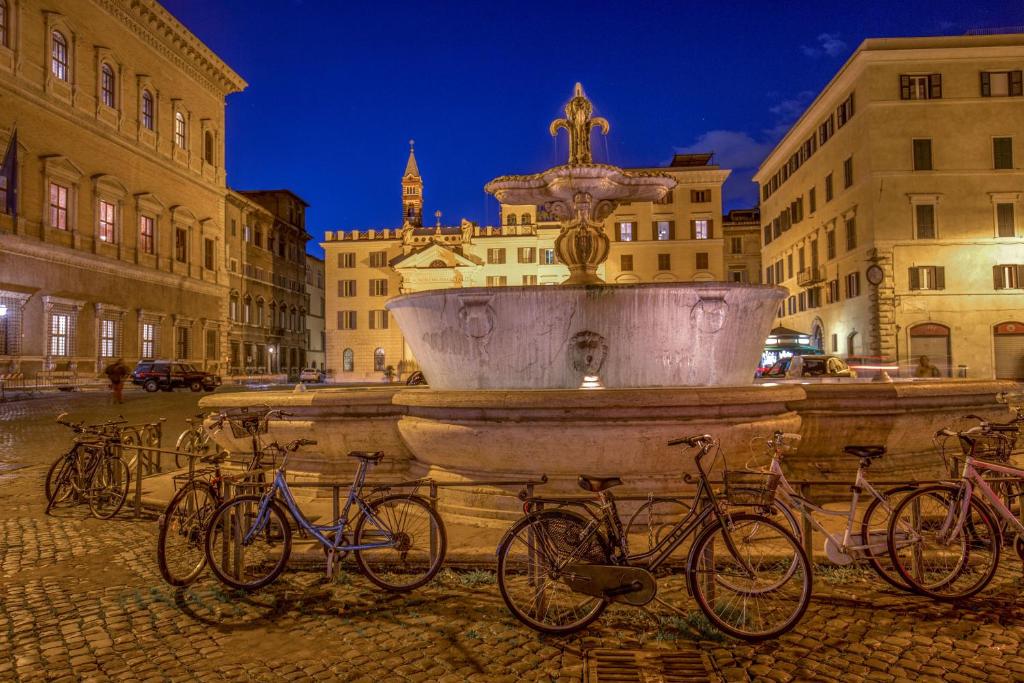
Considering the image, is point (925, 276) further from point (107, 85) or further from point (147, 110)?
point (107, 85)

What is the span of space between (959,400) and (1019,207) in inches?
1410

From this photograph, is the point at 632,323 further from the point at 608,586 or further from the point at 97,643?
the point at 97,643

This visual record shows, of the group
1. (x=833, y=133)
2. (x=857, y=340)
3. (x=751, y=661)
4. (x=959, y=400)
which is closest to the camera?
(x=751, y=661)

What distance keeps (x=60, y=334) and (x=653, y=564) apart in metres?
34.0

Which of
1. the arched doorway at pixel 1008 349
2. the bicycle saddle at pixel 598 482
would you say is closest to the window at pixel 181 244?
the bicycle saddle at pixel 598 482

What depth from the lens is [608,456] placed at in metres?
5.99

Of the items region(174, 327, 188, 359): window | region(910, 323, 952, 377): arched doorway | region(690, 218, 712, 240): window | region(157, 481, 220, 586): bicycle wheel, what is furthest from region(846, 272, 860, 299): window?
region(157, 481, 220, 586): bicycle wheel

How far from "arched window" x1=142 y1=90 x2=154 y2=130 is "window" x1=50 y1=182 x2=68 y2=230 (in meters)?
7.46

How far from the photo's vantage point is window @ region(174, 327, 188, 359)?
4034 cm

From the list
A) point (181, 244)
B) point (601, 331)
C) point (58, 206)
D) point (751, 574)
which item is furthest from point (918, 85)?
point (58, 206)

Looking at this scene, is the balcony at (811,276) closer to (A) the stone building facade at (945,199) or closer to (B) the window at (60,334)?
(A) the stone building facade at (945,199)

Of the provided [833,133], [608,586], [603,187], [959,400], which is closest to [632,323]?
[959,400]

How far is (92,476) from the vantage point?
26.5 feet

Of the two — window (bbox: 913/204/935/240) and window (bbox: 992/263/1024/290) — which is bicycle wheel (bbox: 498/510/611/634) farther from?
window (bbox: 992/263/1024/290)
